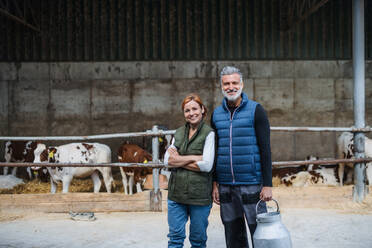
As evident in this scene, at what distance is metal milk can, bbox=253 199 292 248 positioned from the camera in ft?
9.64

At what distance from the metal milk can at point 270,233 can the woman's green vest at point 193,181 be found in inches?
20.0

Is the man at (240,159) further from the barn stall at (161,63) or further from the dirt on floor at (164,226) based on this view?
the barn stall at (161,63)

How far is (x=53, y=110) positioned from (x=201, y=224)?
8821 mm

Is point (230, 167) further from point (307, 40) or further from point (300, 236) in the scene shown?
point (307, 40)

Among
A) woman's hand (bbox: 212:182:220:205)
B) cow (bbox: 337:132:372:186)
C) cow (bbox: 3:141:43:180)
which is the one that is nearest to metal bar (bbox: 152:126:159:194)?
woman's hand (bbox: 212:182:220:205)

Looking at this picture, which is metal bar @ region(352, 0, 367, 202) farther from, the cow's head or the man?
the cow's head

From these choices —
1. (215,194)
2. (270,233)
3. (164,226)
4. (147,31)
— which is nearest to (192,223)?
(215,194)

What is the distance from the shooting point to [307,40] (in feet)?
36.7

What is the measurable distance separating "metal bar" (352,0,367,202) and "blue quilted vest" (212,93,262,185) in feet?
14.8

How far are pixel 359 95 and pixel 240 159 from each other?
16.2 feet

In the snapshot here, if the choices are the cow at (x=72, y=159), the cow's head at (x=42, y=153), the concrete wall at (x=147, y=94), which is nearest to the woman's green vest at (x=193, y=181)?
the cow at (x=72, y=159)

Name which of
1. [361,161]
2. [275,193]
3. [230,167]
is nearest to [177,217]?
[230,167]

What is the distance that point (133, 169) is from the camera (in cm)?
841

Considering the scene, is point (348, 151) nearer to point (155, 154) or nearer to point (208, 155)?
point (155, 154)
